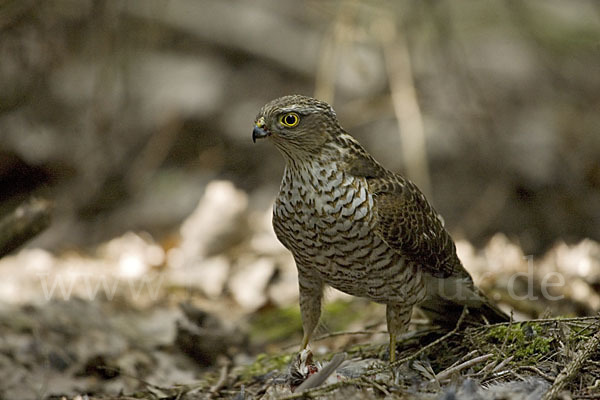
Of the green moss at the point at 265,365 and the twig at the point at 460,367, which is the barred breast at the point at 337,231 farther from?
the green moss at the point at 265,365

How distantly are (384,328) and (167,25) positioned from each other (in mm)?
7212

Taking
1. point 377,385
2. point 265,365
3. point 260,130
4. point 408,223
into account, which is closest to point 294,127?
point 260,130

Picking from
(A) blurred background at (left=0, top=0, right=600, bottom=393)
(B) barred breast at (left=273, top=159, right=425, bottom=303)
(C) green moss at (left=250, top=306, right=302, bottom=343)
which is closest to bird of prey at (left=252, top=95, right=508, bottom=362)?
(B) barred breast at (left=273, top=159, right=425, bottom=303)

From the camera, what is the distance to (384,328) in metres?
4.89

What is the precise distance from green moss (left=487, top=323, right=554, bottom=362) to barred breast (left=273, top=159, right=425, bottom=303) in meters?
0.56

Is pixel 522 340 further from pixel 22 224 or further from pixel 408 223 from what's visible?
pixel 22 224

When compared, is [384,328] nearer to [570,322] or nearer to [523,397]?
[570,322]

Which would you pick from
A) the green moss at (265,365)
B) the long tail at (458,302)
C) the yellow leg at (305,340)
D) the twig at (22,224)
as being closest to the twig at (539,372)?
the long tail at (458,302)

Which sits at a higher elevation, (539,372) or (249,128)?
(249,128)

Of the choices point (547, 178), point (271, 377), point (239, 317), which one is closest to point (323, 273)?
point (271, 377)

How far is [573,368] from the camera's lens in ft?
9.57

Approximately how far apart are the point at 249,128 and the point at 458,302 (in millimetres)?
6976

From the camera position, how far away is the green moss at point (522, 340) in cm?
330

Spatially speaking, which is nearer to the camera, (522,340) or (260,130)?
(522,340)
